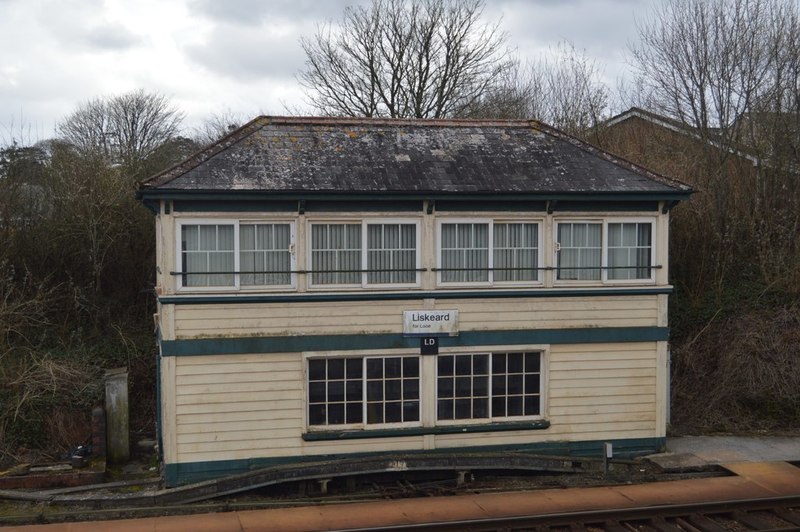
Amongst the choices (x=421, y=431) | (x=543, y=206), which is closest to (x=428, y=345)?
(x=421, y=431)

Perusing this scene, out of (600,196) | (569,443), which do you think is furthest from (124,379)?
(600,196)

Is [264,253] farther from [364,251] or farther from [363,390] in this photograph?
[363,390]

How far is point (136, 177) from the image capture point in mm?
20062

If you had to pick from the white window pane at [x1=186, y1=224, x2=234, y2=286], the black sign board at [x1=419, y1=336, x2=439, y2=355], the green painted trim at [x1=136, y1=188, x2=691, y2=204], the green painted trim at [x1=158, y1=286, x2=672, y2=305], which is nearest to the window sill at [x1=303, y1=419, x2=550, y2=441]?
the black sign board at [x1=419, y1=336, x2=439, y2=355]

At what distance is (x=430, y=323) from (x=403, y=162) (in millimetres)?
2640

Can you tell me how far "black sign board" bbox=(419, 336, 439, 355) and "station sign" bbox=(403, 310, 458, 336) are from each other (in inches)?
3.3

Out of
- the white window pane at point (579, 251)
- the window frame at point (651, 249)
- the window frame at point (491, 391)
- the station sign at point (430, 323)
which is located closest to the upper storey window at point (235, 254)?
the station sign at point (430, 323)

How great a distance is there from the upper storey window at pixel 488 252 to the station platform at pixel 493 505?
10.9 feet

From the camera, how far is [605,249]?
40.0ft

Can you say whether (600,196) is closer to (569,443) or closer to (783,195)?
(569,443)

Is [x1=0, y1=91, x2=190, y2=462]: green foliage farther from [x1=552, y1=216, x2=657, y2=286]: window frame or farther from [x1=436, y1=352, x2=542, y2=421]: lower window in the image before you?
[x1=552, y1=216, x2=657, y2=286]: window frame

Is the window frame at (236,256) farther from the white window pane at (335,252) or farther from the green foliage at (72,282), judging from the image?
the green foliage at (72,282)

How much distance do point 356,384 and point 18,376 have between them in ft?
22.6

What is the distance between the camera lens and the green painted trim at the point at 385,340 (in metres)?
11.1
